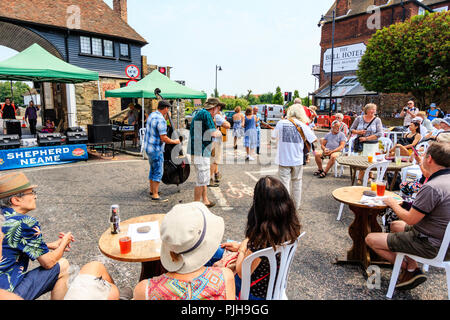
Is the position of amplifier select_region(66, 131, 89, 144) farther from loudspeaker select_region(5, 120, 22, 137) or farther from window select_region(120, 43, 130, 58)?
window select_region(120, 43, 130, 58)

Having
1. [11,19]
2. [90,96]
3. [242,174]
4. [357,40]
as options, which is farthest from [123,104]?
[357,40]

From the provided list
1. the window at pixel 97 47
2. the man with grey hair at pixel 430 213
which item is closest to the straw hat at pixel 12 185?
the man with grey hair at pixel 430 213

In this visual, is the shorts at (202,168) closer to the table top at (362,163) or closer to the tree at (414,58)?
the table top at (362,163)

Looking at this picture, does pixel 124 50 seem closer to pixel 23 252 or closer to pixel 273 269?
pixel 23 252

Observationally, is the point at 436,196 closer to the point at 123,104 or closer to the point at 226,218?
the point at 226,218

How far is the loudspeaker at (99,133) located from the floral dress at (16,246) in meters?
8.55

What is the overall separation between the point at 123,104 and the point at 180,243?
19.9m

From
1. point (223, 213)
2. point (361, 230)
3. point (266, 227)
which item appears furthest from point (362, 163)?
point (266, 227)

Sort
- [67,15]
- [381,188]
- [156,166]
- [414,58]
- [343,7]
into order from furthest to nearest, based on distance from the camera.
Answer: [343,7] < [414,58] < [67,15] < [156,166] < [381,188]

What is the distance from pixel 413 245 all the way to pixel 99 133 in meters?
9.86

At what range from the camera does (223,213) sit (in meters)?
5.02

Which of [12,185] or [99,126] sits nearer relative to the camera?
[12,185]

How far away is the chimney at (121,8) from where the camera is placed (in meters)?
21.2
